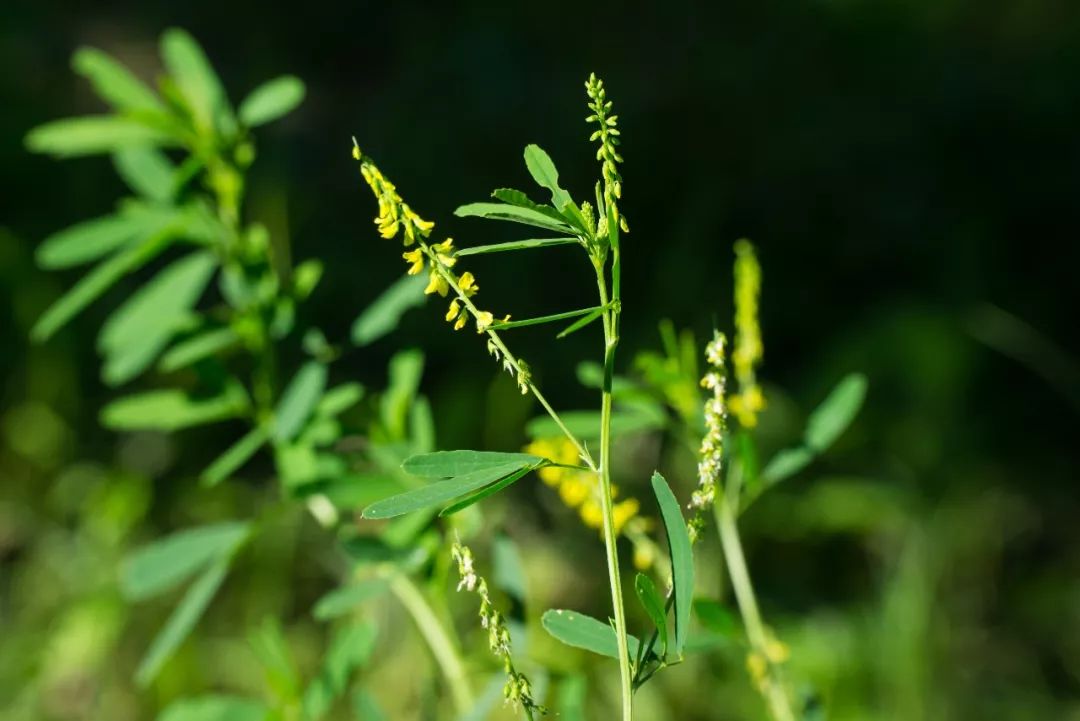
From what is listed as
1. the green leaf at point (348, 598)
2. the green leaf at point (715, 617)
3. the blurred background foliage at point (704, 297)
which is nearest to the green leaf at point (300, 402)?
the green leaf at point (348, 598)

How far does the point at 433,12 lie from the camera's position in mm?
4184

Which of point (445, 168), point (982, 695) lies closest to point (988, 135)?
point (445, 168)

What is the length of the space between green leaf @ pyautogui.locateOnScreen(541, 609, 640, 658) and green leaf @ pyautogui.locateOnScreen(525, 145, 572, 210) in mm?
208

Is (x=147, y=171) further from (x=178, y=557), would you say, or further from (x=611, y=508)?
(x=611, y=508)

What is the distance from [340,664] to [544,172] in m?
0.46

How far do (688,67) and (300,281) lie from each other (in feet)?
9.96

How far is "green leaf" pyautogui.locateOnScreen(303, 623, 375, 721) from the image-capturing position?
2.73ft

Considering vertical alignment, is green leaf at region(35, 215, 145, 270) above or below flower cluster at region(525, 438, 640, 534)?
above

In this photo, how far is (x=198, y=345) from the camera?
90cm

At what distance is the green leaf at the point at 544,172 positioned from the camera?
550mm

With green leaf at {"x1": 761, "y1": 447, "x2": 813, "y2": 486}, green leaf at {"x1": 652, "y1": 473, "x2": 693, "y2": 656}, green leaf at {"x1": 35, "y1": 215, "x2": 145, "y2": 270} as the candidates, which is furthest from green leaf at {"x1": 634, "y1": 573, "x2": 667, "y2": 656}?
green leaf at {"x1": 35, "y1": 215, "x2": 145, "y2": 270}

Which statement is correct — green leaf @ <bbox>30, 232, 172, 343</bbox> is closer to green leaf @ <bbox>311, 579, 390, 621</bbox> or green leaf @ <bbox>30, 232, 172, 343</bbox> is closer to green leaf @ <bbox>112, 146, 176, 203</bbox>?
green leaf @ <bbox>112, 146, 176, 203</bbox>

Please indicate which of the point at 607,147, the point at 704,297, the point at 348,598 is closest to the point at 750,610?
the point at 348,598

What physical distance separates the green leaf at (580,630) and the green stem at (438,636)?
24 centimetres
